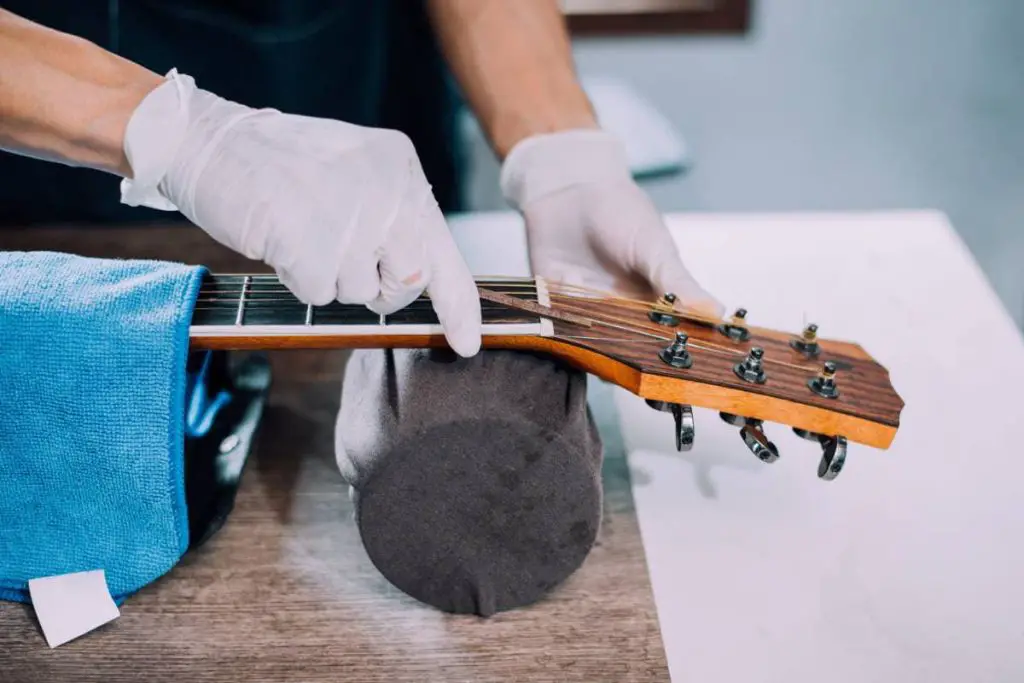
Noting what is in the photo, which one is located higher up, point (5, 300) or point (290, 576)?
point (5, 300)

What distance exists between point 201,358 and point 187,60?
55 cm

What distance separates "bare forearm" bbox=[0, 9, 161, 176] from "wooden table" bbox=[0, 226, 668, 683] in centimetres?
35

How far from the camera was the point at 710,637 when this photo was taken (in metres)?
0.73

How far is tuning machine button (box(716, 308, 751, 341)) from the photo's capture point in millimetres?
801

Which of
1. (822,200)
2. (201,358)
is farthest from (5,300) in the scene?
(822,200)

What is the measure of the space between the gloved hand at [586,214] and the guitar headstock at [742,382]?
0.18 m


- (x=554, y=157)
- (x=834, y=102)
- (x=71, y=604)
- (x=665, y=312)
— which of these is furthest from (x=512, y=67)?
(x=834, y=102)

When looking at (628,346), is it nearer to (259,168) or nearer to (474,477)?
(474,477)

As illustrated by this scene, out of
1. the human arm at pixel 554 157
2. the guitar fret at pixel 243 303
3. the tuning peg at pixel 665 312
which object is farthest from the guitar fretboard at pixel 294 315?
the human arm at pixel 554 157

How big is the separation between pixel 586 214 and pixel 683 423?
364 millimetres

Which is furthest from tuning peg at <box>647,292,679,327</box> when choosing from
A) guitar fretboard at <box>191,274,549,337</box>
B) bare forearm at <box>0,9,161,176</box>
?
bare forearm at <box>0,9,161,176</box>

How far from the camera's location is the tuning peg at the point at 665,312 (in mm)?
810

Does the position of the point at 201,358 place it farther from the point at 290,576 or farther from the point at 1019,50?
the point at 1019,50

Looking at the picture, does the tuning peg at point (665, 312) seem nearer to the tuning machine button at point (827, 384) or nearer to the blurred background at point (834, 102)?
the tuning machine button at point (827, 384)
